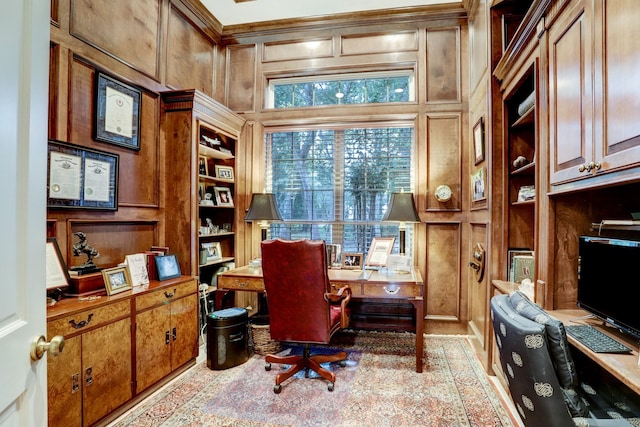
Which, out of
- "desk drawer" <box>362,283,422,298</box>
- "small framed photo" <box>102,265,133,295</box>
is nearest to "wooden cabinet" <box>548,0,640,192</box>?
"desk drawer" <box>362,283,422,298</box>

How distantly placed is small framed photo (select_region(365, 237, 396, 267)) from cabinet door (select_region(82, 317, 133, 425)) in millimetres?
2089

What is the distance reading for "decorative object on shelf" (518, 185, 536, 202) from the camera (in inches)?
90.1

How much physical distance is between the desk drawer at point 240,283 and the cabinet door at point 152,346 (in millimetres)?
616

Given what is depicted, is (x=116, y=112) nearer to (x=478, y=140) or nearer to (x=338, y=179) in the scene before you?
(x=338, y=179)

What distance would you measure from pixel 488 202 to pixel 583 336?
4.71 feet

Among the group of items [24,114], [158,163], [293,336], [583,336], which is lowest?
[293,336]

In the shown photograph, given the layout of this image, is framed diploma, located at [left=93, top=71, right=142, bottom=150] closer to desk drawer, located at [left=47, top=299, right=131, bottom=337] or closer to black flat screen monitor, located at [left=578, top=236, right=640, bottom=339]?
desk drawer, located at [left=47, top=299, right=131, bottom=337]

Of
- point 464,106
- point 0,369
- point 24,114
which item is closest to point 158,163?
point 24,114

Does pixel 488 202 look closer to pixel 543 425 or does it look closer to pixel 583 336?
pixel 583 336

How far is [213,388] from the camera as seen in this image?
250cm

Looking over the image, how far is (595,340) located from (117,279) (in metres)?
2.67

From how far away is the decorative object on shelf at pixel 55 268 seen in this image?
1.99 m

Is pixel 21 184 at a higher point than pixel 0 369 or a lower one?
higher

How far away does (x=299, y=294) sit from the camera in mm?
2438
